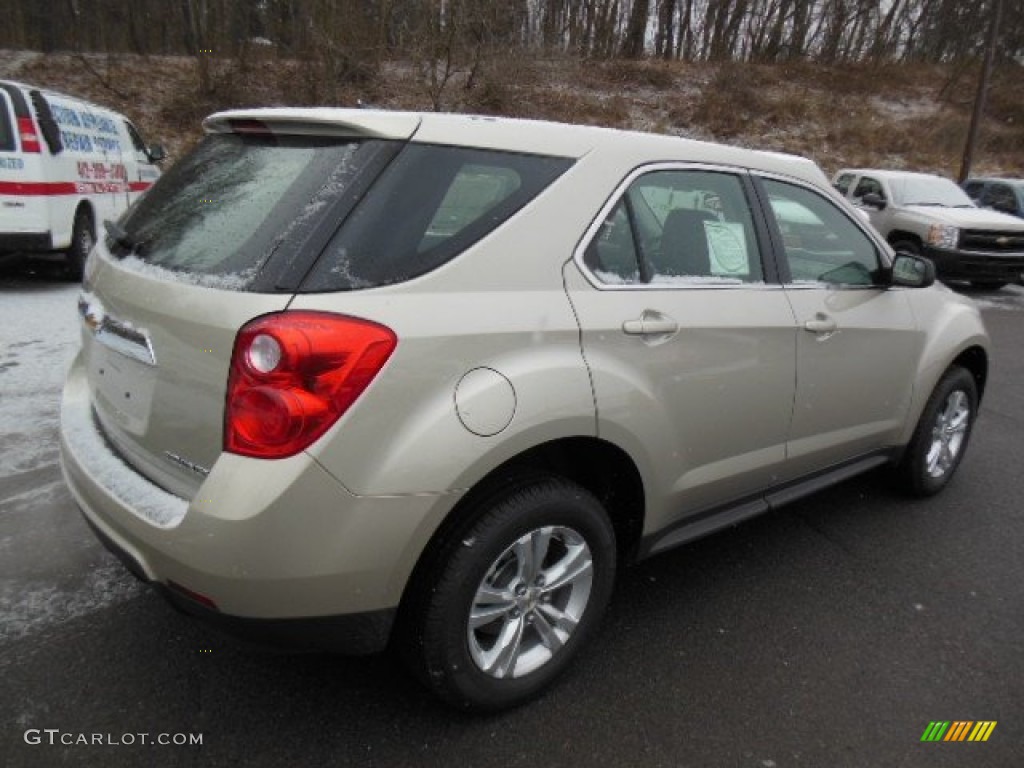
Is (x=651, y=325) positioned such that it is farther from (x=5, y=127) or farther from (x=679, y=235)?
(x=5, y=127)

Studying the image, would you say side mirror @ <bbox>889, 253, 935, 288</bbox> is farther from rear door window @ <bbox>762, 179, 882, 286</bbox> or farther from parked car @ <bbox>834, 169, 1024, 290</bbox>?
parked car @ <bbox>834, 169, 1024, 290</bbox>

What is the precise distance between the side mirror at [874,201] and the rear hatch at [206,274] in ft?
40.5

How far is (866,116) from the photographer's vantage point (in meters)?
26.4

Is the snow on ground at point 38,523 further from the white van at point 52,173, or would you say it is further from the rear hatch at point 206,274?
the white van at point 52,173

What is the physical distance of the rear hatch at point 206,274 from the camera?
6.12 ft

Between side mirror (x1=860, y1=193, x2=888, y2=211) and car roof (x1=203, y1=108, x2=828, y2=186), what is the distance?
11211 mm

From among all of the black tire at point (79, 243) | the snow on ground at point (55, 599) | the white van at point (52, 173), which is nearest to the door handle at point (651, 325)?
the snow on ground at point (55, 599)

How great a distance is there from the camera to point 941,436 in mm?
4008

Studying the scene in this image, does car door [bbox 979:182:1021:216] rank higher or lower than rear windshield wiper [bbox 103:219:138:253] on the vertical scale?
lower

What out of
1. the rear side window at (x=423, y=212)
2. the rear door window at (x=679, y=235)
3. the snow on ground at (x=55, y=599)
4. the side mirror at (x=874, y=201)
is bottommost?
the side mirror at (x=874, y=201)

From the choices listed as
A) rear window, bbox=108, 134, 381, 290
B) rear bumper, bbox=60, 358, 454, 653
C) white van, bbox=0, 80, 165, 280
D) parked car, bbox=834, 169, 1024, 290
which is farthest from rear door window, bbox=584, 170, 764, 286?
parked car, bbox=834, 169, 1024, 290

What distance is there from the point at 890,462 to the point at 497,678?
249cm

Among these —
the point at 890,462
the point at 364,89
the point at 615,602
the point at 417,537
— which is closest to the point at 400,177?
the point at 417,537

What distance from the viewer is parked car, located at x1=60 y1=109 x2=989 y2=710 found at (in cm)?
181
